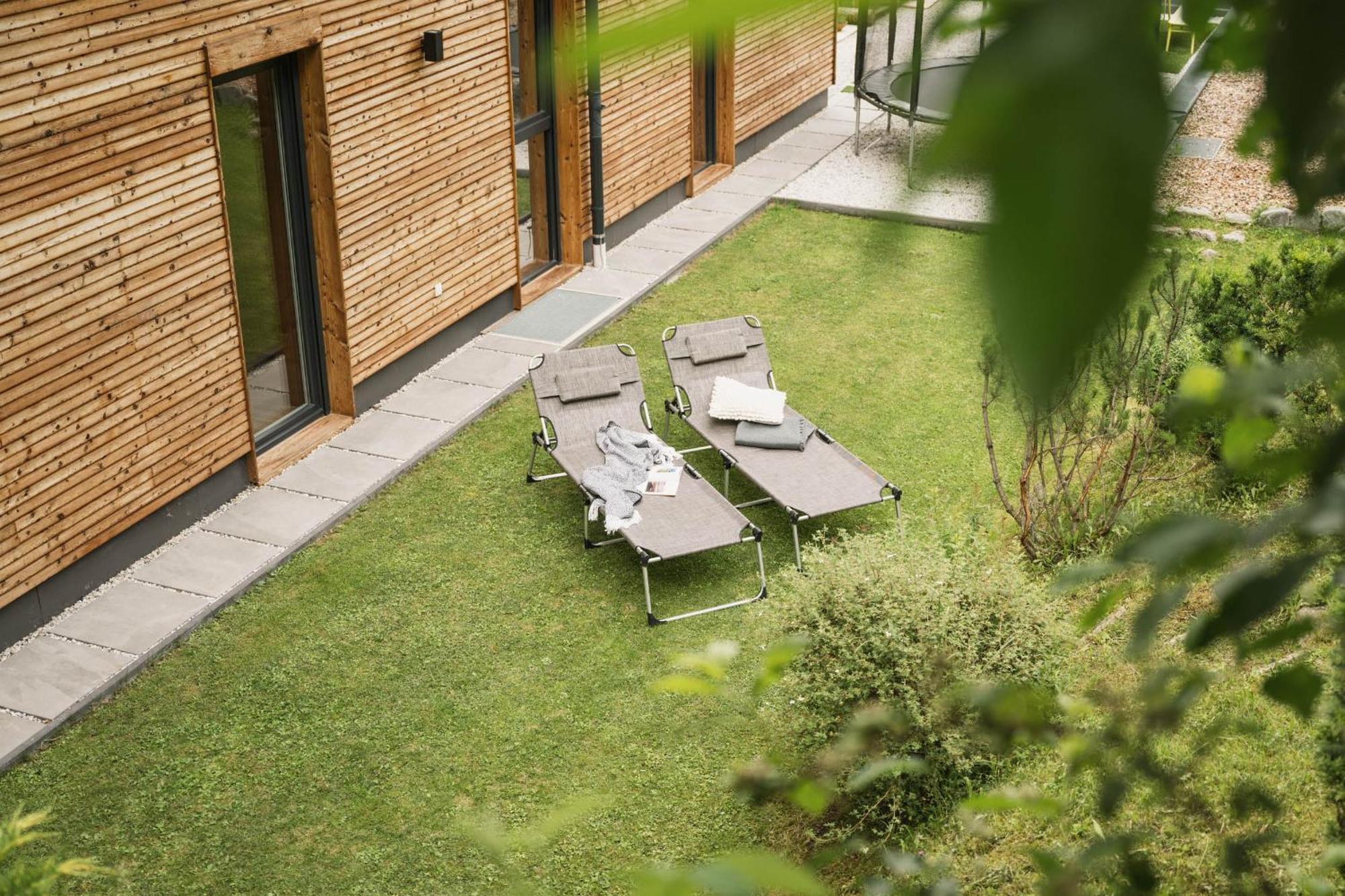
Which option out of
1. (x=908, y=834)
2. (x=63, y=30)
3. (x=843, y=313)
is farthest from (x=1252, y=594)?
(x=843, y=313)

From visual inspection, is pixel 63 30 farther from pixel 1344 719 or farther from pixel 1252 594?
pixel 1252 594

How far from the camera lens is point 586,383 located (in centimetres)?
837

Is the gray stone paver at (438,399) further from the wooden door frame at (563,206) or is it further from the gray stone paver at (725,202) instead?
the gray stone paver at (725,202)

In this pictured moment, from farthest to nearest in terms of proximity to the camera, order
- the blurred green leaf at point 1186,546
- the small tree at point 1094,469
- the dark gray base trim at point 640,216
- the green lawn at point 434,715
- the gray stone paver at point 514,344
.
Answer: the dark gray base trim at point 640,216 → the gray stone paver at point 514,344 → the small tree at point 1094,469 → the green lawn at point 434,715 → the blurred green leaf at point 1186,546

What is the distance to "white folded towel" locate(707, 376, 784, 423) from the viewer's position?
27.0 ft

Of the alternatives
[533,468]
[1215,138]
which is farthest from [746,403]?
Answer: [1215,138]

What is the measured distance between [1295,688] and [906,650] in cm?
453

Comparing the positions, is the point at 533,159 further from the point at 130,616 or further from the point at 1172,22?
the point at 1172,22

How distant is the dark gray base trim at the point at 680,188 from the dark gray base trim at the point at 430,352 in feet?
4.91

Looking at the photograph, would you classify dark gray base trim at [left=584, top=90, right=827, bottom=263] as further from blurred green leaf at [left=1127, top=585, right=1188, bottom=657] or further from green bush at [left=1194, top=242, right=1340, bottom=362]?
blurred green leaf at [left=1127, top=585, right=1188, bottom=657]

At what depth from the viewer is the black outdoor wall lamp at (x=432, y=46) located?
8844mm

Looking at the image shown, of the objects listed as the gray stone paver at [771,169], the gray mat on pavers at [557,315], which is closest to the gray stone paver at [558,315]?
the gray mat on pavers at [557,315]

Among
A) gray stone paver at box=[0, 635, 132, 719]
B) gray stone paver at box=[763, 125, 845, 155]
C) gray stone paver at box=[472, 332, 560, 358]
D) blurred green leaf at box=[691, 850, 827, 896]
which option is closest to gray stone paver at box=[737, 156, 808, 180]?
gray stone paver at box=[763, 125, 845, 155]

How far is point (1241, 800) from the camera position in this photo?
1149 mm
